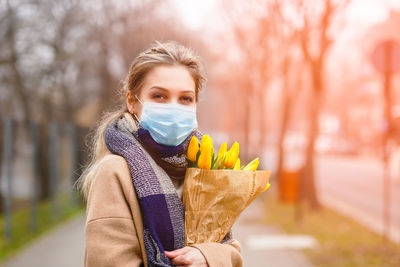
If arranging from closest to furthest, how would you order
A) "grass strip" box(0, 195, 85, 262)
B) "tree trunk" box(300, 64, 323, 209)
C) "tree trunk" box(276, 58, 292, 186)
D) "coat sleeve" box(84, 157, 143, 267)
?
1. "coat sleeve" box(84, 157, 143, 267)
2. "grass strip" box(0, 195, 85, 262)
3. "tree trunk" box(300, 64, 323, 209)
4. "tree trunk" box(276, 58, 292, 186)

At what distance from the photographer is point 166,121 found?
2076 mm

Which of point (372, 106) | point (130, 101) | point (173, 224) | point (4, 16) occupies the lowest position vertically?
point (372, 106)

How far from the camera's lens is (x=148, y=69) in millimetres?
2131

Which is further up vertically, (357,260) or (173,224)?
(173,224)

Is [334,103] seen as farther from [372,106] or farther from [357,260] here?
[357,260]

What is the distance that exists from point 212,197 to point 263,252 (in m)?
6.00

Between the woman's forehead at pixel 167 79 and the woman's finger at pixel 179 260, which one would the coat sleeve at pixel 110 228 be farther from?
the woman's forehead at pixel 167 79

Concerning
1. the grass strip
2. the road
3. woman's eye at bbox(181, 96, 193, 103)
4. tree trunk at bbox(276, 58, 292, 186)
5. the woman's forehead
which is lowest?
the road

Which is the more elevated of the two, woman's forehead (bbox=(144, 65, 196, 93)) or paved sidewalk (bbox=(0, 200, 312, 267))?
woman's forehead (bbox=(144, 65, 196, 93))

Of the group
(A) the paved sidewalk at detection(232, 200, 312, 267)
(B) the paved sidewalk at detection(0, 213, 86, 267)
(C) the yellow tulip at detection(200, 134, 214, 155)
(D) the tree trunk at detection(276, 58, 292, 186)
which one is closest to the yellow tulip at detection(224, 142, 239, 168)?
(C) the yellow tulip at detection(200, 134, 214, 155)

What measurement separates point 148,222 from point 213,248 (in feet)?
0.97

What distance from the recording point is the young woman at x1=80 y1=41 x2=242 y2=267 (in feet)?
6.18

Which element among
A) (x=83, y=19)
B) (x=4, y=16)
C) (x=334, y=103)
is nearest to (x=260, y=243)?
(x=4, y=16)

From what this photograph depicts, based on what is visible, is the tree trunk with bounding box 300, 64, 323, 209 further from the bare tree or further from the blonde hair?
the blonde hair
